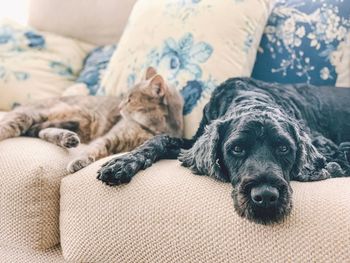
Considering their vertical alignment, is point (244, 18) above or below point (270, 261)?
above

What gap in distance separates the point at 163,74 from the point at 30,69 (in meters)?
0.73

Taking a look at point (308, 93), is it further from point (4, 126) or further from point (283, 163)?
point (4, 126)

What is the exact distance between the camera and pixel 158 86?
1.59 meters

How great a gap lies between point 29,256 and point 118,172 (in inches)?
13.6

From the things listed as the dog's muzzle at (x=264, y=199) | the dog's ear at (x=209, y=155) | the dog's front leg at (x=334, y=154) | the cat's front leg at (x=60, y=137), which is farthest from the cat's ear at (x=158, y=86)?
the dog's muzzle at (x=264, y=199)

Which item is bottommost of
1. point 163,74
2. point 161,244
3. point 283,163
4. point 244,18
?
point 161,244

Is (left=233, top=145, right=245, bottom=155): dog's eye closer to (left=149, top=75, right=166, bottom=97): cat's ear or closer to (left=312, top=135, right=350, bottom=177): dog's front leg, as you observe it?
(left=312, top=135, right=350, bottom=177): dog's front leg

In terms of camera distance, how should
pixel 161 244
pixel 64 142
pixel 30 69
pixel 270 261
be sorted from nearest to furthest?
1. pixel 270 261
2. pixel 161 244
3. pixel 64 142
4. pixel 30 69

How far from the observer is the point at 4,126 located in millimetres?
1492

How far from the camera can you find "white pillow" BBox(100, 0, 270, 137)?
163 centimetres

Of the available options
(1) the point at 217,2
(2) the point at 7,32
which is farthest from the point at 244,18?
(2) the point at 7,32

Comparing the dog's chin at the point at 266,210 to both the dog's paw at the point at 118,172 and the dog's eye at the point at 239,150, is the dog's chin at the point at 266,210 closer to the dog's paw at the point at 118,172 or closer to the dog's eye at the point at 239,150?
the dog's eye at the point at 239,150

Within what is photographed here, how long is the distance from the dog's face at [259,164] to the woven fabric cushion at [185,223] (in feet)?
0.11

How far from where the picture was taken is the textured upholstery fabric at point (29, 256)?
123 centimetres
